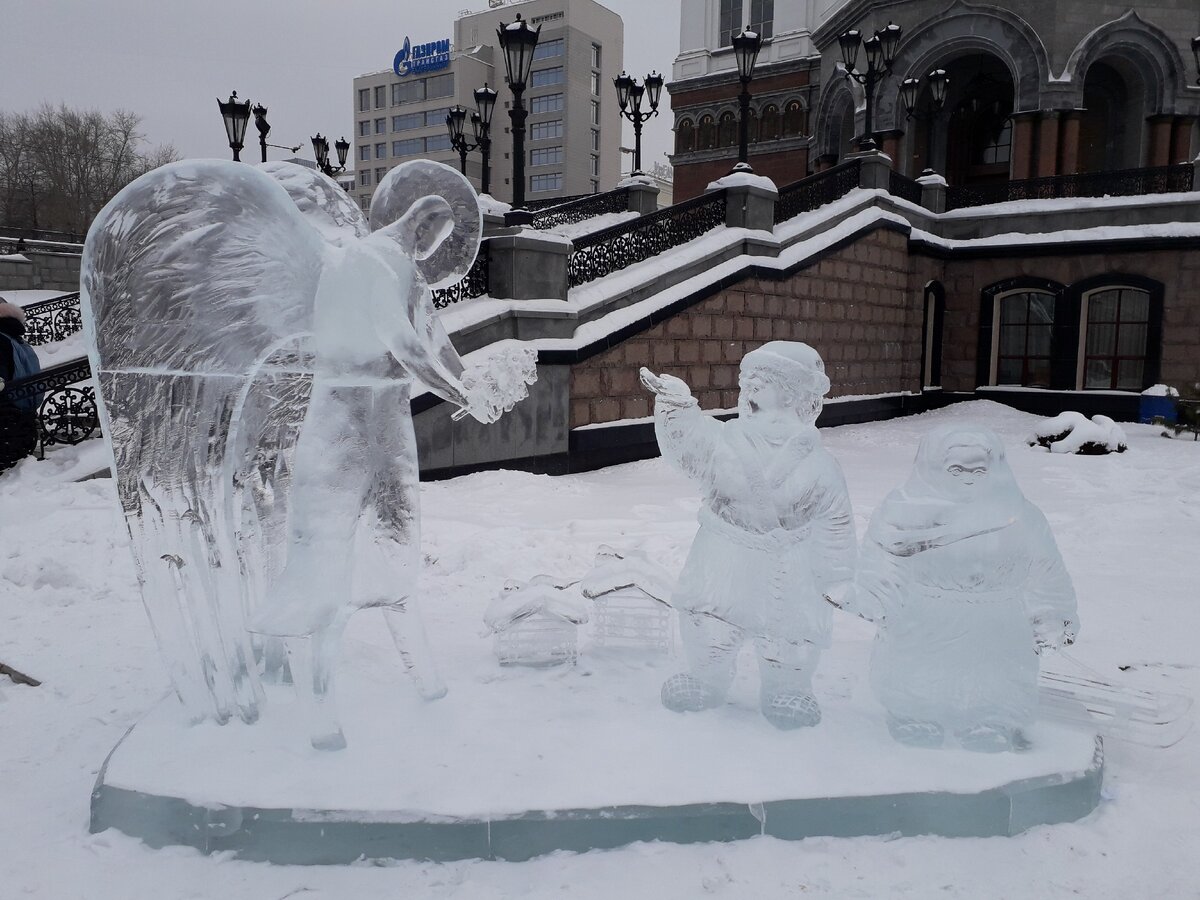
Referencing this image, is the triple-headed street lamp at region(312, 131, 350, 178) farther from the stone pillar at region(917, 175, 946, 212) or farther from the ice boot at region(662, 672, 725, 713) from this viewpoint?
the ice boot at region(662, 672, 725, 713)

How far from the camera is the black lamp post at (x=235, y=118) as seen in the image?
1245cm

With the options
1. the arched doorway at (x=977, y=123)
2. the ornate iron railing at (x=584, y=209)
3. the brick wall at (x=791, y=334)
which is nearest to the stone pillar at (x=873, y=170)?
the brick wall at (x=791, y=334)

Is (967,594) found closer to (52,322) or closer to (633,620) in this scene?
(633,620)

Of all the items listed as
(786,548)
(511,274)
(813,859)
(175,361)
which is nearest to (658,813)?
(813,859)

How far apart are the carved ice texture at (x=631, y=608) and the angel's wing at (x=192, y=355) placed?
1.47 metres

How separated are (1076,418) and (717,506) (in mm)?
10001

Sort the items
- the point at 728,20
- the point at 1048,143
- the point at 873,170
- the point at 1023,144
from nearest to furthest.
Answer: the point at 873,170, the point at 1048,143, the point at 1023,144, the point at 728,20

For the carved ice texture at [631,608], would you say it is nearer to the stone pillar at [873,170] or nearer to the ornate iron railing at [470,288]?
the ornate iron railing at [470,288]

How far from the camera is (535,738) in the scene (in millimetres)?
2838

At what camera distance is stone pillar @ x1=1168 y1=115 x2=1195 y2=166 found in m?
18.4

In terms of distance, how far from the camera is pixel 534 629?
3.51 m

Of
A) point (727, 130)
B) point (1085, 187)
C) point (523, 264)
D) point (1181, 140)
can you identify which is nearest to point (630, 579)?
point (523, 264)

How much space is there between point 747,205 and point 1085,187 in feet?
27.8

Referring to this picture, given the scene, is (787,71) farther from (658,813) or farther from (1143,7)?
(658,813)
